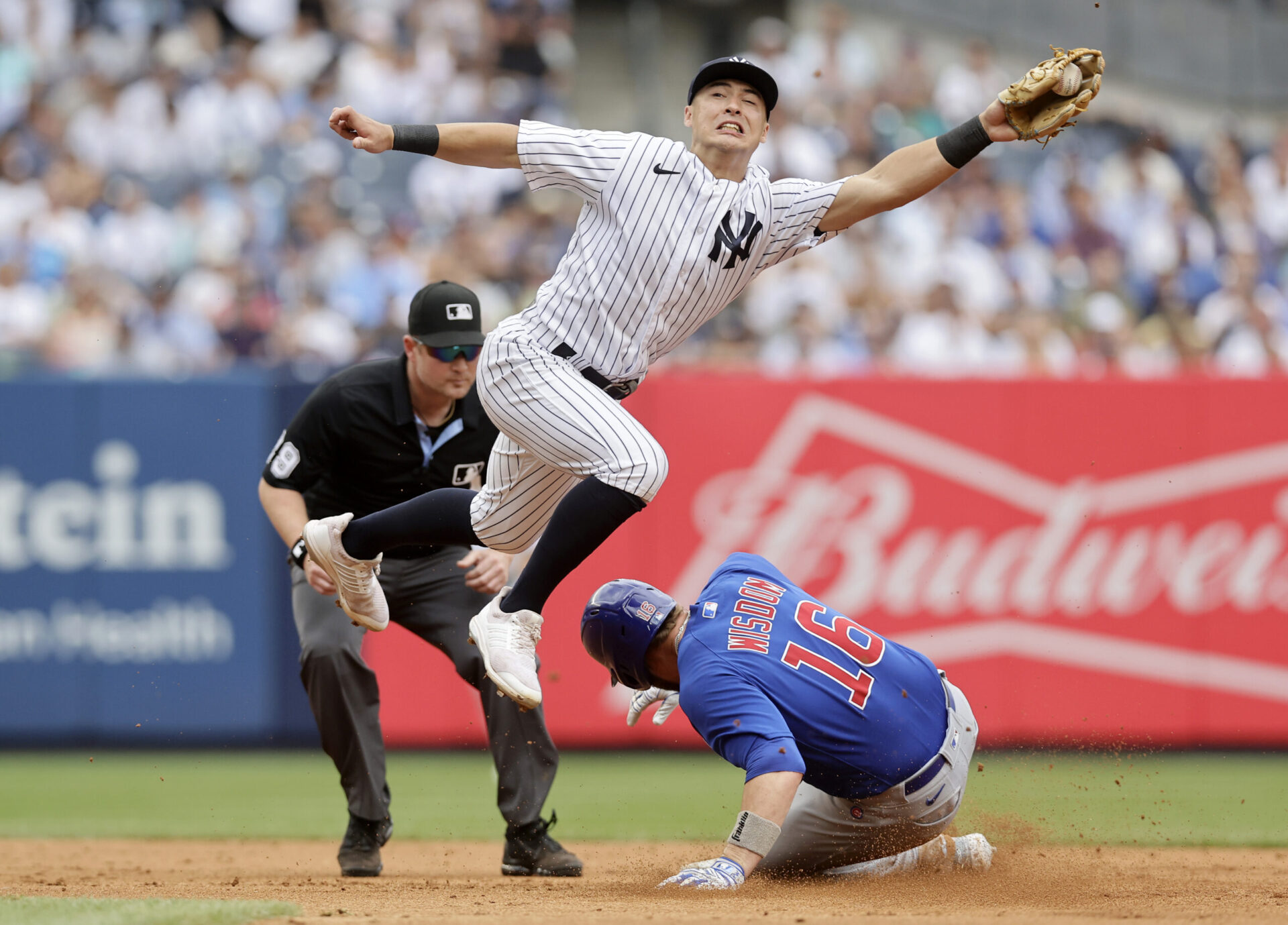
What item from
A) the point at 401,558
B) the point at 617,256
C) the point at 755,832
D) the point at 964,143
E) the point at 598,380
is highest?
the point at 964,143

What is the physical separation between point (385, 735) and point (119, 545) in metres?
2.08

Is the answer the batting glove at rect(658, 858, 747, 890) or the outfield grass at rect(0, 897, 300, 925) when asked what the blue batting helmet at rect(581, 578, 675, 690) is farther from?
the outfield grass at rect(0, 897, 300, 925)

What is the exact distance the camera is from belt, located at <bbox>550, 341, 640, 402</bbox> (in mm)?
4758

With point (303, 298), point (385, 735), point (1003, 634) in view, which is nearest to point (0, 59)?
point (303, 298)

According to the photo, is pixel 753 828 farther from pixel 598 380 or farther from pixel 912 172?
pixel 912 172

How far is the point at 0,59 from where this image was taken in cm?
1346

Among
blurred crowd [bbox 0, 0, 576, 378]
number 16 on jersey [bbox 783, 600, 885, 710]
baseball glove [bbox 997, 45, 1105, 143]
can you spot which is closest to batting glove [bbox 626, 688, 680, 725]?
number 16 on jersey [bbox 783, 600, 885, 710]

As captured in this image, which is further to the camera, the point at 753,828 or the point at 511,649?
the point at 511,649

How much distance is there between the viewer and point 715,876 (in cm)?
442

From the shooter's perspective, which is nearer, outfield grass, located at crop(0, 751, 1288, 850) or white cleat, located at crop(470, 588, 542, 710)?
white cleat, located at crop(470, 588, 542, 710)

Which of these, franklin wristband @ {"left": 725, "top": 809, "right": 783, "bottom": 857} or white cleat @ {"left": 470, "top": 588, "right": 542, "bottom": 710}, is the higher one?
white cleat @ {"left": 470, "top": 588, "right": 542, "bottom": 710}

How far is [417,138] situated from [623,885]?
8.35 feet

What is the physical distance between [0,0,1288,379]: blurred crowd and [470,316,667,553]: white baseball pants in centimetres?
494

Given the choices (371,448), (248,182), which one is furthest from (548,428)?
(248,182)
